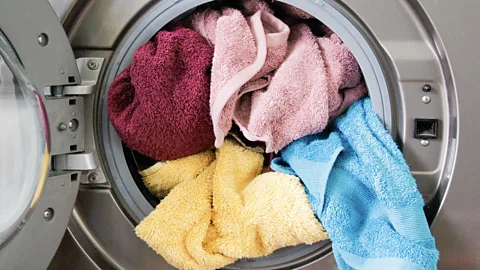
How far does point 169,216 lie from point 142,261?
93 millimetres

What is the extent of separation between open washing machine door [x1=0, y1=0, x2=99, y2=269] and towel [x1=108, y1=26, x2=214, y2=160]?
0.19 feet

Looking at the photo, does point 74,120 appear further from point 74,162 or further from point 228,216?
point 228,216

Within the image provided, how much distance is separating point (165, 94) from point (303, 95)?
7.2 inches

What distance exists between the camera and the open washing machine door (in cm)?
62

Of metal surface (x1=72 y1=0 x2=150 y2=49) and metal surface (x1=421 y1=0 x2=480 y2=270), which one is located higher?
metal surface (x1=72 y1=0 x2=150 y2=49)

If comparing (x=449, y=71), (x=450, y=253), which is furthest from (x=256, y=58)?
(x=450, y=253)

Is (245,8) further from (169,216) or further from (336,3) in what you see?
(169,216)

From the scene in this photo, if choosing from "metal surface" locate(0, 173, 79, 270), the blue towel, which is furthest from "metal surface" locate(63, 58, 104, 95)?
the blue towel

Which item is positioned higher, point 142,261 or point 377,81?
point 377,81

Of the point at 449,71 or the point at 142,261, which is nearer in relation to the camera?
the point at 449,71

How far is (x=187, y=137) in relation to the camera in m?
0.72

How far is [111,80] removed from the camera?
731mm

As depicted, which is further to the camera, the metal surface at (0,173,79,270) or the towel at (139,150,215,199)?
the towel at (139,150,215,199)

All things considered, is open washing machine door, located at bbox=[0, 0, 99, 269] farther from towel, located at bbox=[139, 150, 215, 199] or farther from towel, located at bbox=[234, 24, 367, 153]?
towel, located at bbox=[234, 24, 367, 153]
